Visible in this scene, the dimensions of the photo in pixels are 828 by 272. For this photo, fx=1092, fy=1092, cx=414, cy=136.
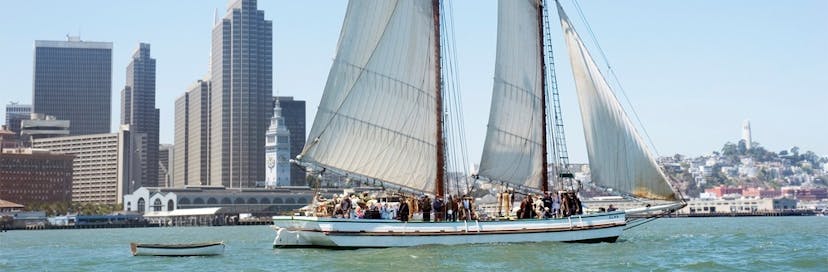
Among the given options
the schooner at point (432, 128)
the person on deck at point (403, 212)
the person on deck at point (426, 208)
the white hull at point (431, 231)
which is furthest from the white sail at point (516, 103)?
the person on deck at point (403, 212)

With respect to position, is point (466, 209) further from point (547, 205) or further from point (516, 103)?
point (516, 103)

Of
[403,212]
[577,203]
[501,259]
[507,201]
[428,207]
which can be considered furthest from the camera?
[507,201]

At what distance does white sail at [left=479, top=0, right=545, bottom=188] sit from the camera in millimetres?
51906

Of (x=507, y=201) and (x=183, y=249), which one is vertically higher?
(x=507, y=201)

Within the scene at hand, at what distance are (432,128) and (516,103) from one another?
4.26 m

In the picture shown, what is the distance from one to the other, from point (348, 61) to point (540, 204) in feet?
36.2

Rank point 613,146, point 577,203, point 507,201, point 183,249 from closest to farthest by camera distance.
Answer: point 577,203 → point 183,249 → point 613,146 → point 507,201

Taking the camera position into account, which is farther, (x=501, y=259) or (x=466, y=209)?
(x=466, y=209)

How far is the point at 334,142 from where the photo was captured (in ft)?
164

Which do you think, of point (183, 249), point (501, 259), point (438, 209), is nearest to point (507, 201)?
point (438, 209)

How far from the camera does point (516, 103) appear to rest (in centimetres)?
5234

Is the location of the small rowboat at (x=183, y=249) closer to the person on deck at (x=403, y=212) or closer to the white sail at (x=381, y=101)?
the white sail at (x=381, y=101)

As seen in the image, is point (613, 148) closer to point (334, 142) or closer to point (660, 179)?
point (660, 179)

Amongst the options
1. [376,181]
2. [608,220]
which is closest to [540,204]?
[608,220]
